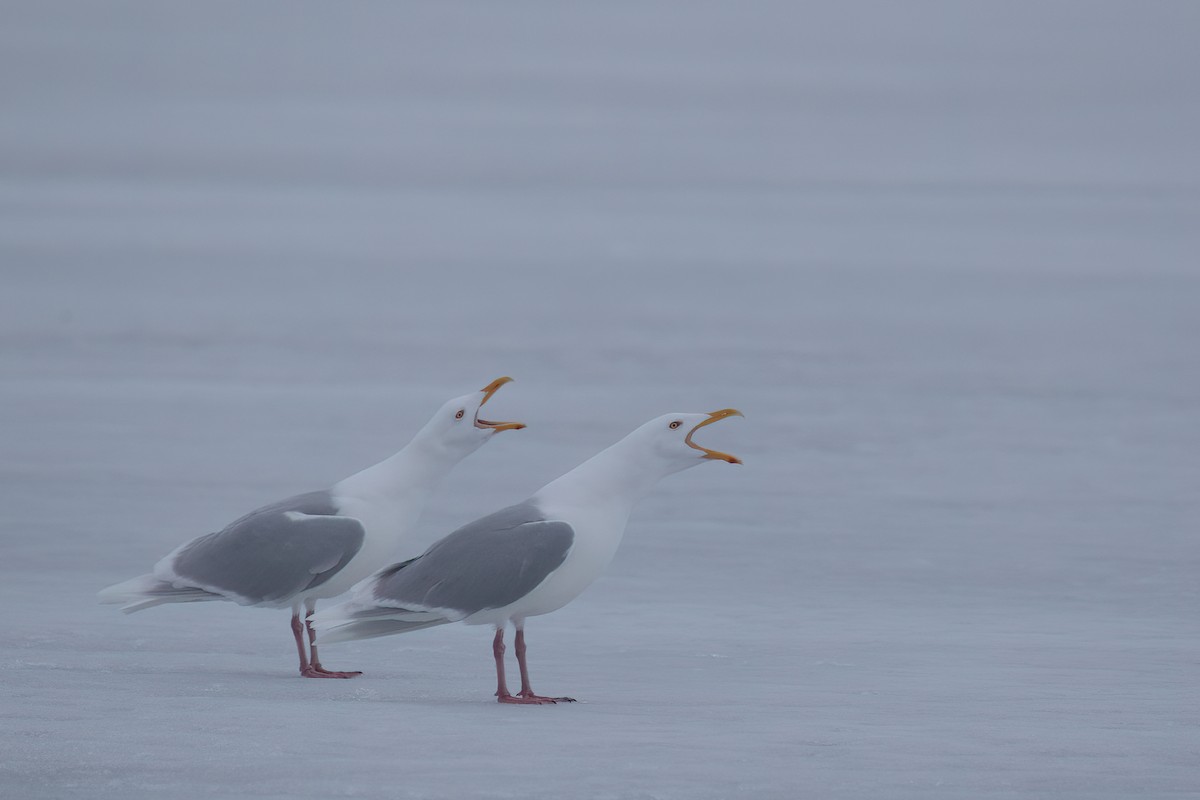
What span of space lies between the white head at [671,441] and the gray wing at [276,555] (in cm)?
86

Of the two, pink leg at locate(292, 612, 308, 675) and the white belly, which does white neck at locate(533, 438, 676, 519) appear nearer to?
the white belly

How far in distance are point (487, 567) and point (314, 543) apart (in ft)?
2.07

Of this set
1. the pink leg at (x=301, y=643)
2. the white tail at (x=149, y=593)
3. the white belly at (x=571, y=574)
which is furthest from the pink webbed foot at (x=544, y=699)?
the white tail at (x=149, y=593)

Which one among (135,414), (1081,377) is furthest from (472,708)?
(1081,377)

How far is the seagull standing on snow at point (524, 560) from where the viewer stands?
192 inches

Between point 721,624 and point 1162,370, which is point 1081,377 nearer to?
point 1162,370

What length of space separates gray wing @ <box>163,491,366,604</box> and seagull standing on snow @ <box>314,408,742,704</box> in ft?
0.66

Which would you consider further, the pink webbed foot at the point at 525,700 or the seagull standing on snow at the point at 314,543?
the seagull standing on snow at the point at 314,543

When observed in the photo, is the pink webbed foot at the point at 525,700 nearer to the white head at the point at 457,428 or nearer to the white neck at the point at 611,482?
the white neck at the point at 611,482

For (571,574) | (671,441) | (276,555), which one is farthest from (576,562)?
(276,555)

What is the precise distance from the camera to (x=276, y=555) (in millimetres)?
5262

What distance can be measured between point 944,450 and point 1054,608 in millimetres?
2742

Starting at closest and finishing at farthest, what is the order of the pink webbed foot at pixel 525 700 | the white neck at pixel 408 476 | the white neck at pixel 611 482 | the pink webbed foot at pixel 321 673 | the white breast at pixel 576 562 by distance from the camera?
1. the pink webbed foot at pixel 525 700
2. the white breast at pixel 576 562
3. the white neck at pixel 611 482
4. the pink webbed foot at pixel 321 673
5. the white neck at pixel 408 476

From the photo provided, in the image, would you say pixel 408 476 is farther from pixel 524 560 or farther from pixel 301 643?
pixel 524 560
